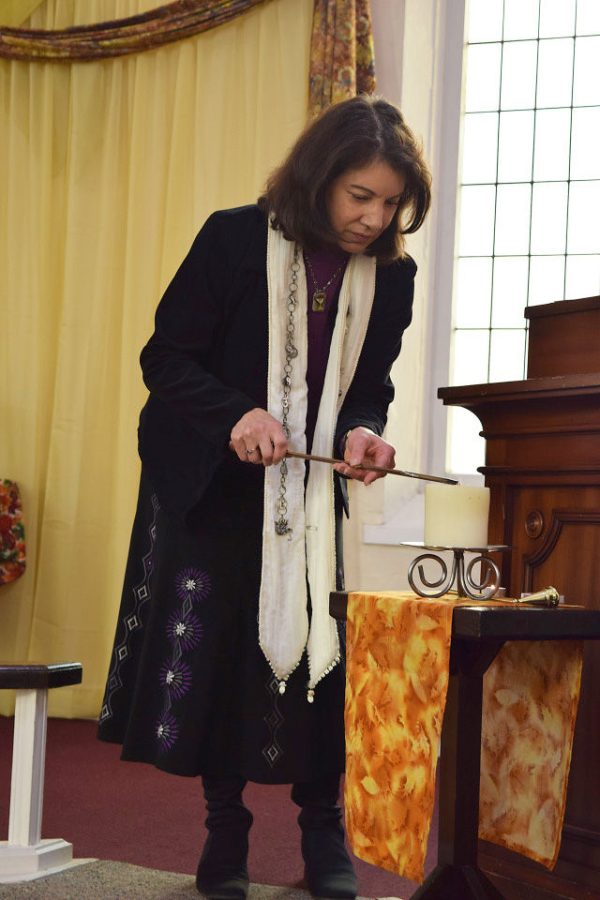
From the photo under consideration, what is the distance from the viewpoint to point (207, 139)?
4.03 meters

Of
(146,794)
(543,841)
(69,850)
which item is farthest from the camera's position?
(146,794)

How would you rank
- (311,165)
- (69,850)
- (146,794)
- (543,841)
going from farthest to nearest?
(146,794)
(69,850)
(311,165)
(543,841)

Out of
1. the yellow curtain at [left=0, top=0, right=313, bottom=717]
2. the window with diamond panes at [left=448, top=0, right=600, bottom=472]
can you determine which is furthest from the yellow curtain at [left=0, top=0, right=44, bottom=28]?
the window with diamond panes at [left=448, top=0, right=600, bottom=472]

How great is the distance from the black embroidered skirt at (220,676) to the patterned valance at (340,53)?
211 centimetres

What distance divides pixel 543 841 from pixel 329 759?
0.45 metres

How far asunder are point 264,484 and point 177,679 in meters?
0.36

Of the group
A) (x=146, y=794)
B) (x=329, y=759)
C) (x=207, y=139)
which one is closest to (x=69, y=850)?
(x=329, y=759)

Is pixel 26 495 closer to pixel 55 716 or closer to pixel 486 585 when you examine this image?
pixel 55 716

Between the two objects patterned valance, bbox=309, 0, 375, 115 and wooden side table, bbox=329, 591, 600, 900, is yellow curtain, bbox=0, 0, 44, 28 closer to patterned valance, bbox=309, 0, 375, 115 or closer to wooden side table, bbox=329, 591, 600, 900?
patterned valance, bbox=309, 0, 375, 115

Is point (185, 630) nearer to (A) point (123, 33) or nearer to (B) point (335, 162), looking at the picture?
(B) point (335, 162)

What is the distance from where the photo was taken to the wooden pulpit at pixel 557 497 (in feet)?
5.55

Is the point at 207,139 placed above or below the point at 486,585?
above

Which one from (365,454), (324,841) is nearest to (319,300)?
(365,454)

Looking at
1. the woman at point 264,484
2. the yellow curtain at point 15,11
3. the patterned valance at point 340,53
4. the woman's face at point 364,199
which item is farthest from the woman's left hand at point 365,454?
the yellow curtain at point 15,11
